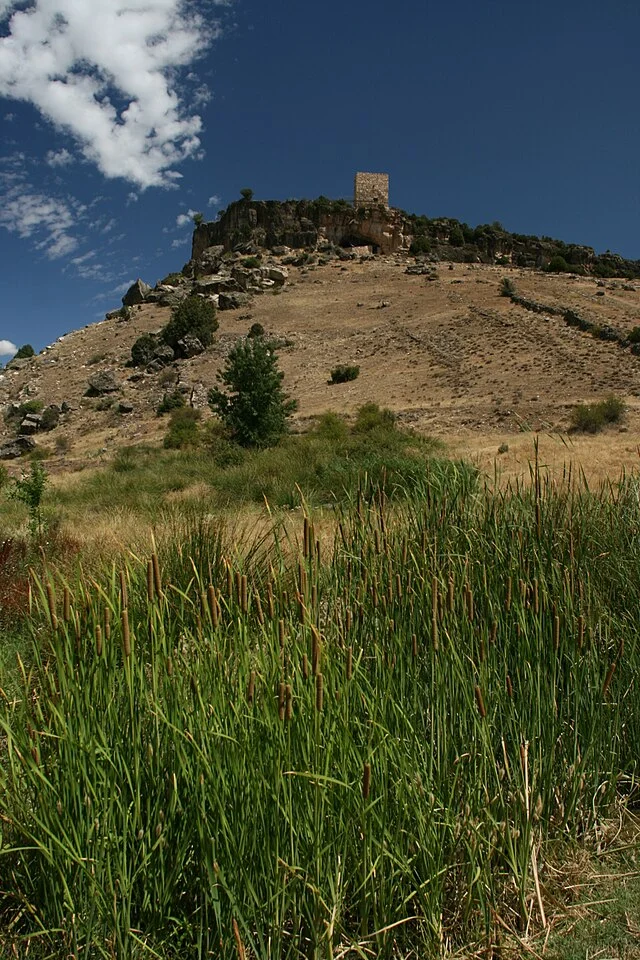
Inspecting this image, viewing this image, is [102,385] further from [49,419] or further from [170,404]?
[170,404]

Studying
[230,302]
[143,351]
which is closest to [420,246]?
[230,302]

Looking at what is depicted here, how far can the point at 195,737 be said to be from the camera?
151cm

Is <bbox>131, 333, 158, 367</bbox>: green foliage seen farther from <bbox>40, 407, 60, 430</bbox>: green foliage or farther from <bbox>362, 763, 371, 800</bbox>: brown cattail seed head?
<bbox>362, 763, 371, 800</bbox>: brown cattail seed head

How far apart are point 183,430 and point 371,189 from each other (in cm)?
4185

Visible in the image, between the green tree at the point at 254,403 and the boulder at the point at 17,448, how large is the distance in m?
7.84

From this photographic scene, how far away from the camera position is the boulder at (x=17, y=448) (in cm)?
2177

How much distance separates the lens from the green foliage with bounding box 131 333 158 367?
3077 centimetres

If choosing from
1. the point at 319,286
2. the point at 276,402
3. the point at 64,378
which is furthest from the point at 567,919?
the point at 319,286

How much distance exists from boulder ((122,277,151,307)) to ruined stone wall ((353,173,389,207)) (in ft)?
62.9

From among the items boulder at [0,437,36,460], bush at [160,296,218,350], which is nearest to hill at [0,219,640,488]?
boulder at [0,437,36,460]

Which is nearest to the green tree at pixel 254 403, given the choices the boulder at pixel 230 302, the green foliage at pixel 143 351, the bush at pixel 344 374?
the bush at pixel 344 374

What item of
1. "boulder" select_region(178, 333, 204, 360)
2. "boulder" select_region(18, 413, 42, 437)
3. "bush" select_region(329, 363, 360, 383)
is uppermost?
"boulder" select_region(178, 333, 204, 360)

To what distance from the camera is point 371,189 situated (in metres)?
53.2

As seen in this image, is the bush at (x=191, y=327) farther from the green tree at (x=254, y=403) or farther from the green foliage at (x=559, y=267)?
the green foliage at (x=559, y=267)
